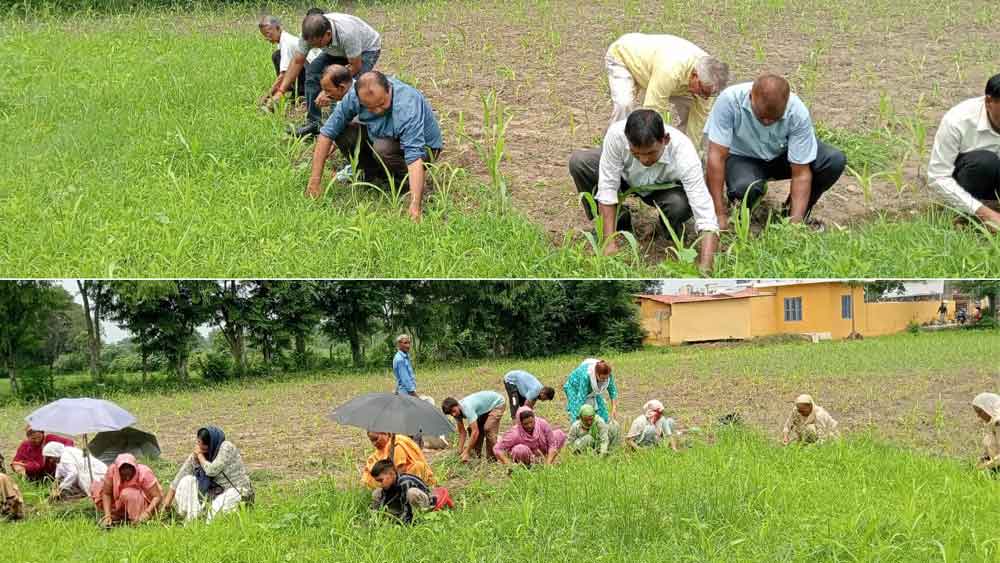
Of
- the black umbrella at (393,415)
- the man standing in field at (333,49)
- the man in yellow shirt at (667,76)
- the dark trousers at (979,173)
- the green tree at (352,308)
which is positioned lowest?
the black umbrella at (393,415)

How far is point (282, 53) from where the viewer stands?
873cm

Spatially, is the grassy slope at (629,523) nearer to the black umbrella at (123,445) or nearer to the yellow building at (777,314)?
the black umbrella at (123,445)

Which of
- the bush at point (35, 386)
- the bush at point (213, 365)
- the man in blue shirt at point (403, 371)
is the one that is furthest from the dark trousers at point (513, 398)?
the bush at point (35, 386)

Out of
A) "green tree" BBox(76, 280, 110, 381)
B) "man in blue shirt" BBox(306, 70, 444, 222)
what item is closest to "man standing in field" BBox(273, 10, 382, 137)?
"man in blue shirt" BBox(306, 70, 444, 222)

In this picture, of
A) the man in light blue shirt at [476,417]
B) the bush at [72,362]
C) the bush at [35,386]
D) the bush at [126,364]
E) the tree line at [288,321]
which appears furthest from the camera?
the bush at [126,364]

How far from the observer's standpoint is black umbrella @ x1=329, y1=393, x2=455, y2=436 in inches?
202

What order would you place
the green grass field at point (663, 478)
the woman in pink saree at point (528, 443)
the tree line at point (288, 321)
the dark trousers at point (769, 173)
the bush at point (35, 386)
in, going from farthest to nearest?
the bush at point (35, 386), the woman in pink saree at point (528, 443), the tree line at point (288, 321), the dark trousers at point (769, 173), the green grass field at point (663, 478)

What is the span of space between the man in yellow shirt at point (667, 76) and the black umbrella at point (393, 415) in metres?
2.17

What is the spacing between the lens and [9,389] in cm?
778

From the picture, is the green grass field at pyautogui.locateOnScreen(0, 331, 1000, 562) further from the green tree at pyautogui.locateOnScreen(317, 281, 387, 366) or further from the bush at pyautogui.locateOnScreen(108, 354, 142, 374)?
the green tree at pyautogui.locateOnScreen(317, 281, 387, 366)

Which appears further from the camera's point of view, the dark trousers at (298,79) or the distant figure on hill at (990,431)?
the dark trousers at (298,79)

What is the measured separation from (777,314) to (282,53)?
500cm

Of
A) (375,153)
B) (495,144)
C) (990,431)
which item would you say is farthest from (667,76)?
(990,431)

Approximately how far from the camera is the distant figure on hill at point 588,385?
23.2ft
